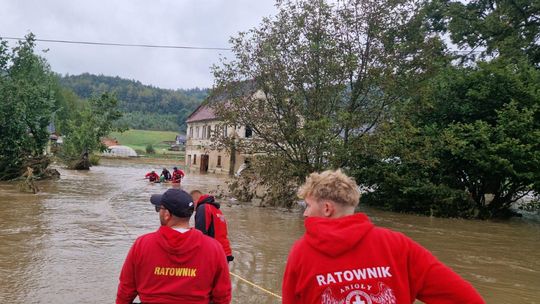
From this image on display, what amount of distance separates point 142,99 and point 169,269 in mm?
165719

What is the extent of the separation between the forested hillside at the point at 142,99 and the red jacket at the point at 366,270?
451 feet

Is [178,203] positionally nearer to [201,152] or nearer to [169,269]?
[169,269]

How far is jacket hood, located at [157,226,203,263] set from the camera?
130 inches

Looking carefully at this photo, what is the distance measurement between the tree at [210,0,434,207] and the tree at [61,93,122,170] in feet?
85.3

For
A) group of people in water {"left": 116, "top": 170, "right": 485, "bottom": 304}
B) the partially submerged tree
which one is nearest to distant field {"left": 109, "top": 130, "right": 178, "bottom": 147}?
the partially submerged tree

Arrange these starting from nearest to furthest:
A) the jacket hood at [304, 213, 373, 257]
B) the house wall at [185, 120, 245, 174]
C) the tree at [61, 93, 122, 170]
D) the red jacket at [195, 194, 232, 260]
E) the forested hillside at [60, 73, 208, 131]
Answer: the jacket hood at [304, 213, 373, 257], the red jacket at [195, 194, 232, 260], the tree at [61, 93, 122, 170], the house wall at [185, 120, 245, 174], the forested hillside at [60, 73, 208, 131]

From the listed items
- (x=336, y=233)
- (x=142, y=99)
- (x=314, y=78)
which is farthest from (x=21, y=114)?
(x=142, y=99)

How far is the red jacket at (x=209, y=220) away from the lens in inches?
233

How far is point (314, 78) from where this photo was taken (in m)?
19.1

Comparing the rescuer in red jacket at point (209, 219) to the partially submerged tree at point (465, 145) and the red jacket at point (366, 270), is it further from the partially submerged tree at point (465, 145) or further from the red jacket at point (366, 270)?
the partially submerged tree at point (465, 145)

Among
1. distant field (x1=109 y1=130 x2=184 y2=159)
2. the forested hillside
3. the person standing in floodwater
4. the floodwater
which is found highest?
the forested hillside

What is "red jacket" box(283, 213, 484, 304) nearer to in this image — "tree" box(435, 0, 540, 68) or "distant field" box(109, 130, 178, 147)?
"tree" box(435, 0, 540, 68)

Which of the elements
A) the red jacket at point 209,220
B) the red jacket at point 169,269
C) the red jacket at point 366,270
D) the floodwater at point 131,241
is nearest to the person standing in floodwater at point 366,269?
the red jacket at point 366,270

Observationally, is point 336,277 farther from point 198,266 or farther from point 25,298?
point 25,298
